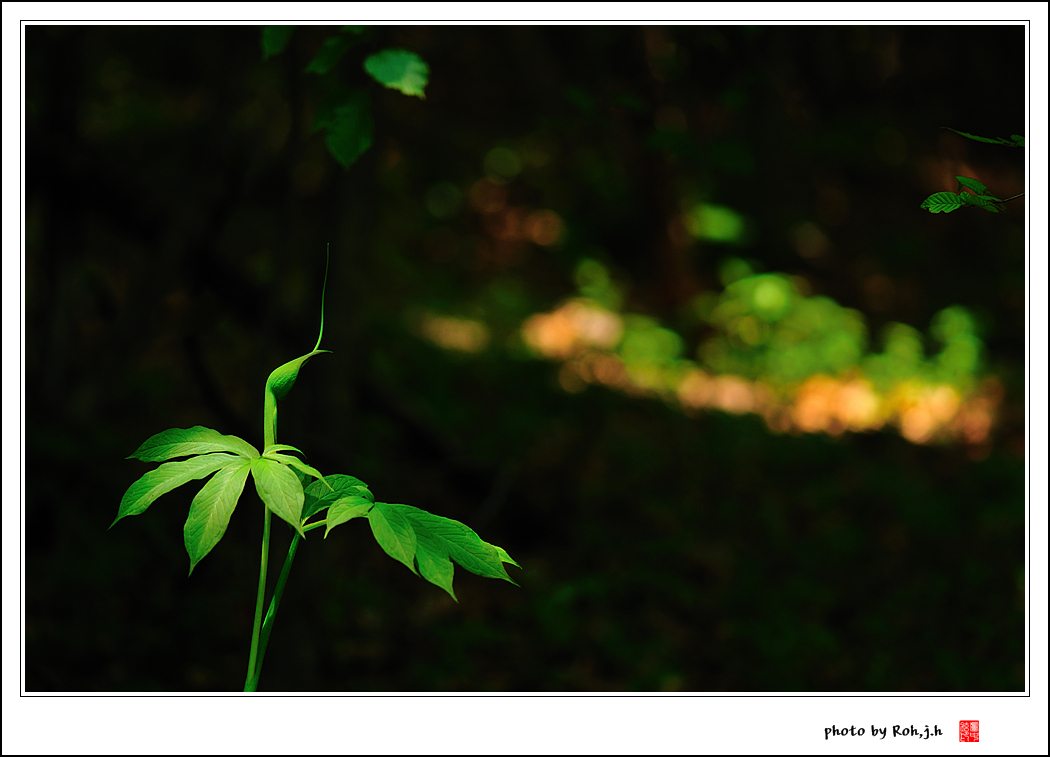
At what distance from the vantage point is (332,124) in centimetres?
144

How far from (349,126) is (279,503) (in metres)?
0.85

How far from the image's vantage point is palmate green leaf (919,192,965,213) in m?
0.97

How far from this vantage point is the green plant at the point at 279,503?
0.82 metres

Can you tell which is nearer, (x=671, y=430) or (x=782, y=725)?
(x=782, y=725)

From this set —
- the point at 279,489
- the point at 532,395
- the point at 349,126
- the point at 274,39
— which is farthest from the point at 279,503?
the point at 532,395

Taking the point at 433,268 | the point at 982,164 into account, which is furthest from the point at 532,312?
the point at 982,164

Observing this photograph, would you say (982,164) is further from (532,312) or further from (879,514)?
(879,514)

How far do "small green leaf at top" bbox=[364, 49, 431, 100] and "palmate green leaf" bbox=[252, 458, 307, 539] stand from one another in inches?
30.2

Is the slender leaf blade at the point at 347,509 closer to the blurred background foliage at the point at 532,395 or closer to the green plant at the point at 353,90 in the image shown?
the green plant at the point at 353,90

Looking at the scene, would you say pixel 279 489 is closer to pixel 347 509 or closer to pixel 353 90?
pixel 347 509

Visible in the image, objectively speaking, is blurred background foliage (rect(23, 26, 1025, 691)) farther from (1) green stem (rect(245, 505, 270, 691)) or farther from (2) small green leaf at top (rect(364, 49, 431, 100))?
(1) green stem (rect(245, 505, 270, 691))

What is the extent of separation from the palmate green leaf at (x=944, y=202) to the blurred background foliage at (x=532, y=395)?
96 centimetres

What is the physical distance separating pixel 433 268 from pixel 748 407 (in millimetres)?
3307

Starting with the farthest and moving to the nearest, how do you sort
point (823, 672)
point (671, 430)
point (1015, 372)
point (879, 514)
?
point (1015, 372) < point (671, 430) < point (879, 514) < point (823, 672)
